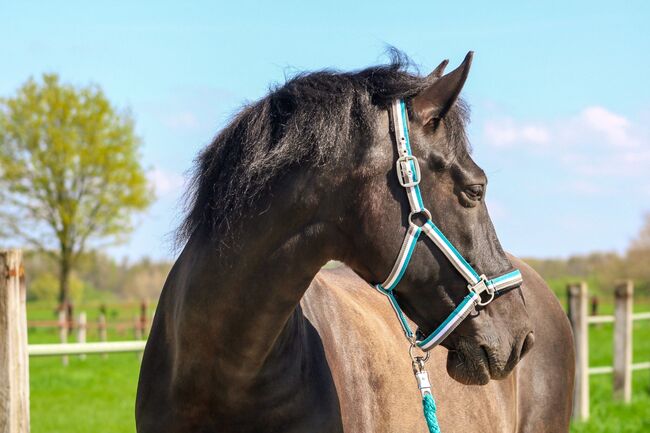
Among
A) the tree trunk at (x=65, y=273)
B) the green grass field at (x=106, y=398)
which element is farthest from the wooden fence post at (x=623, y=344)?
the tree trunk at (x=65, y=273)

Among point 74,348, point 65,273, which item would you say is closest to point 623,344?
point 74,348

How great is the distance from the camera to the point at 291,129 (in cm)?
271

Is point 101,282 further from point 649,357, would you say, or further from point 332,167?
point 332,167

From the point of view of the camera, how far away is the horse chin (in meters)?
2.66

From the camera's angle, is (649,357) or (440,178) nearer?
(440,178)

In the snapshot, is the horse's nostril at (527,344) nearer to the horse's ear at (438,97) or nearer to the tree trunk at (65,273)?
the horse's ear at (438,97)

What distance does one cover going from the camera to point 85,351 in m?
5.24

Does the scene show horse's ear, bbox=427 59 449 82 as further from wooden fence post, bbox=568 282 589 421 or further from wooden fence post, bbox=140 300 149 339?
wooden fence post, bbox=140 300 149 339

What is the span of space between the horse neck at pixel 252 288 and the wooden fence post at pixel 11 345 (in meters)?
1.67

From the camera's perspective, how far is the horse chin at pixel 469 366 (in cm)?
266

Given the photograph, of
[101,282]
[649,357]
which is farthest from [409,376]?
[101,282]

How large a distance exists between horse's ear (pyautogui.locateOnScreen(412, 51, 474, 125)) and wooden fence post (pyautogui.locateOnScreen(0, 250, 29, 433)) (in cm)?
241

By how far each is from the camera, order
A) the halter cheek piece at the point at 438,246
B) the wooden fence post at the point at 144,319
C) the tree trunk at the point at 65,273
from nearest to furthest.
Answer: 1. the halter cheek piece at the point at 438,246
2. the wooden fence post at the point at 144,319
3. the tree trunk at the point at 65,273

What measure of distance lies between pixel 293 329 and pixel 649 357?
49.4 feet
